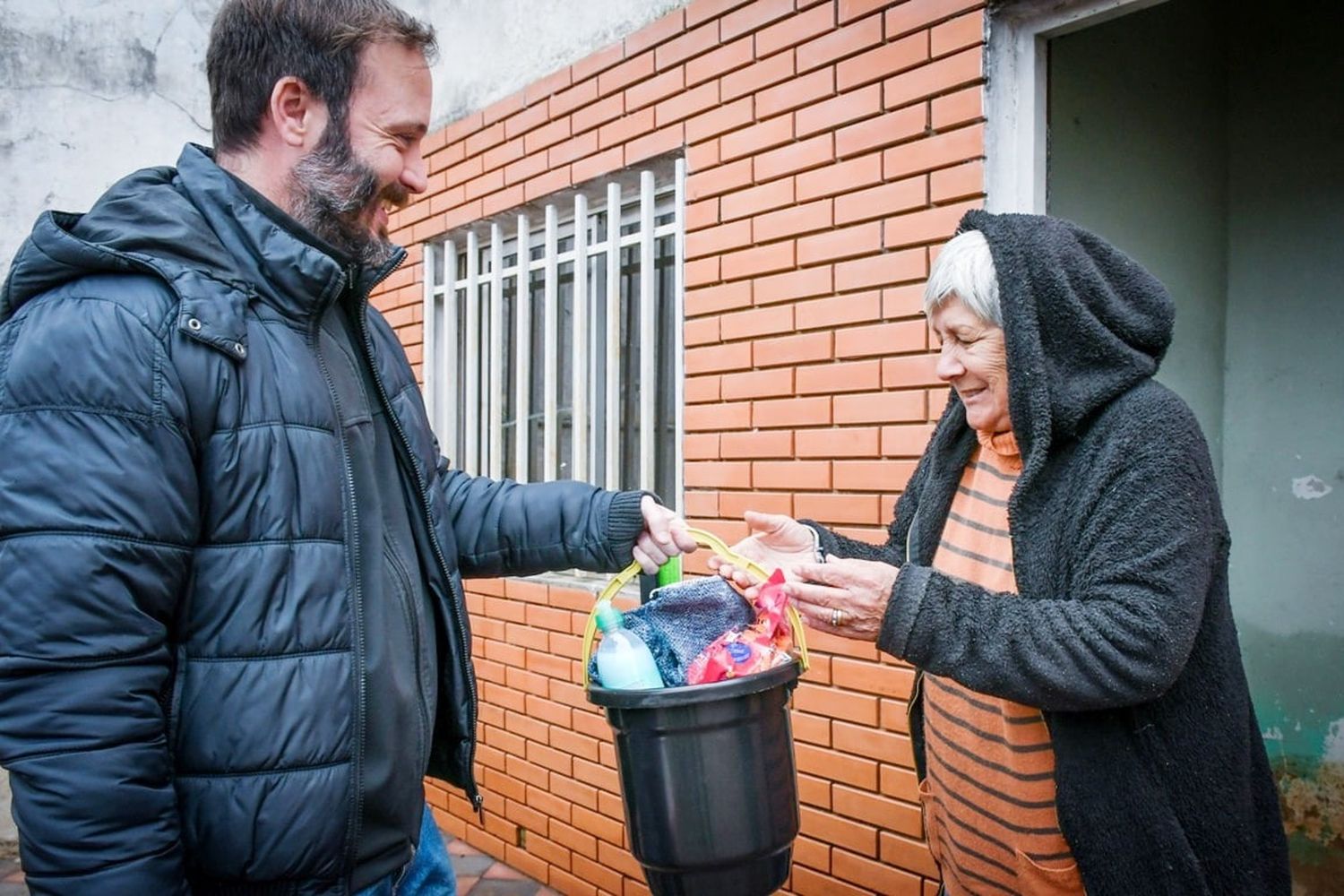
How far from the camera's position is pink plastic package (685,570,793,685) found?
6.32 feet

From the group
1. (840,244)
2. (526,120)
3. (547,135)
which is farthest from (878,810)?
(526,120)

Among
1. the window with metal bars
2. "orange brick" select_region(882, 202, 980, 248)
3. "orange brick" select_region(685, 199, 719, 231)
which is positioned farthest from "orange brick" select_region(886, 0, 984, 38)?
the window with metal bars

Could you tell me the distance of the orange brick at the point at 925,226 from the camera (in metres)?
2.58

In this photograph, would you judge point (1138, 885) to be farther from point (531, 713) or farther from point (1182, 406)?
point (531, 713)

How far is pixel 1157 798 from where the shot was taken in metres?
1.73

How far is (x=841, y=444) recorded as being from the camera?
2885mm

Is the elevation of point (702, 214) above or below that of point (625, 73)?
below

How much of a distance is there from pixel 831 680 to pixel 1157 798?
126 cm

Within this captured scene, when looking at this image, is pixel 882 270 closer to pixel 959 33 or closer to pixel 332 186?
pixel 959 33

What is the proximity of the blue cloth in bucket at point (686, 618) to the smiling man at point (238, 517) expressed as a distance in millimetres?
345

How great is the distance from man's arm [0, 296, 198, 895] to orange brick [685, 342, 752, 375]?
198 centimetres

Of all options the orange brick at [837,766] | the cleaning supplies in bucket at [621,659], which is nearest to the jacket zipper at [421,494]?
the cleaning supplies in bucket at [621,659]

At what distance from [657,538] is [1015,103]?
1.38 meters

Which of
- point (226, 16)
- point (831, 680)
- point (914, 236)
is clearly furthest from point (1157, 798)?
point (226, 16)
